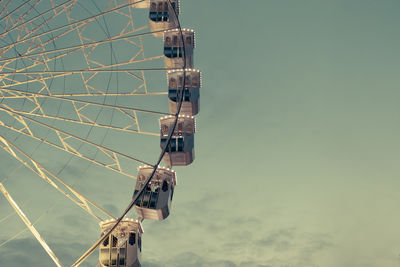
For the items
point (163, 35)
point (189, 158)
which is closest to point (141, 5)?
point (163, 35)

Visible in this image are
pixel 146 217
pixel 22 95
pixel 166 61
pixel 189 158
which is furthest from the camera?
pixel 166 61

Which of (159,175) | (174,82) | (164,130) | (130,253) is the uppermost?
(174,82)

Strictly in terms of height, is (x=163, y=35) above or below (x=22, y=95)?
above

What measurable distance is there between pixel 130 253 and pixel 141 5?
17.4 meters

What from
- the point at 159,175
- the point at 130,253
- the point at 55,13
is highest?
the point at 55,13

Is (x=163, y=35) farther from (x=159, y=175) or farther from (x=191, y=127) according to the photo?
(x=159, y=175)

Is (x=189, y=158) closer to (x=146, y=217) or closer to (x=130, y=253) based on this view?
(x=146, y=217)

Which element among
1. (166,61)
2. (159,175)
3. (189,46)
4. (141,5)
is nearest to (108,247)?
(159,175)

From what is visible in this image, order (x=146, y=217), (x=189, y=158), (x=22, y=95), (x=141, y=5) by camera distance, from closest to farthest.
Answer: (x=22, y=95)
(x=146, y=217)
(x=189, y=158)
(x=141, y=5)

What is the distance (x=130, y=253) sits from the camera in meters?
19.9

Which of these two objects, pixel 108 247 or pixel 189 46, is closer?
pixel 108 247

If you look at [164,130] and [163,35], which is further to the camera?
[163,35]

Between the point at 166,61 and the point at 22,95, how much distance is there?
9.11 m

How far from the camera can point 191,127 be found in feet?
81.4
